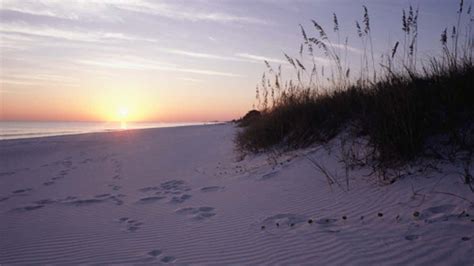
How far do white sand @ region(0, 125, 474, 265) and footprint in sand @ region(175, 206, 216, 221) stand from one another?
0.01m

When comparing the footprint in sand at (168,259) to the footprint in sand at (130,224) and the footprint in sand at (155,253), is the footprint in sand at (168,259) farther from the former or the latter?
the footprint in sand at (130,224)

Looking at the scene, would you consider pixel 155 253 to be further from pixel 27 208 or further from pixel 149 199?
pixel 27 208

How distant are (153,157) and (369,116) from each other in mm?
6442

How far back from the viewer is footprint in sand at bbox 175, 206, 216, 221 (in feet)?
12.9

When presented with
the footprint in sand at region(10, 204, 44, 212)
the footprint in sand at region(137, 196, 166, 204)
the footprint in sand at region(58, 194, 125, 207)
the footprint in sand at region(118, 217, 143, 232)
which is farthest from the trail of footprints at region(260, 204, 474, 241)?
the footprint in sand at region(10, 204, 44, 212)

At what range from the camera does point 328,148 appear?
535cm

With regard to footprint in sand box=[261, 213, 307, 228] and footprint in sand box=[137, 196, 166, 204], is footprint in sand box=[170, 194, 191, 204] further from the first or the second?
footprint in sand box=[261, 213, 307, 228]

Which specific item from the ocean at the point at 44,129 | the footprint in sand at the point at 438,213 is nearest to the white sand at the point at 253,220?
the footprint in sand at the point at 438,213

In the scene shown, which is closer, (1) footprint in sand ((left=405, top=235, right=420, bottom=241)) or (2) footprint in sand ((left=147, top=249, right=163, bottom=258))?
(1) footprint in sand ((left=405, top=235, right=420, bottom=241))

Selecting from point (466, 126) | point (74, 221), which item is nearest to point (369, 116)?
point (466, 126)

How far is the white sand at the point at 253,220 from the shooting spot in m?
2.59

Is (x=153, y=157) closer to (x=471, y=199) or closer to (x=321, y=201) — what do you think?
(x=321, y=201)

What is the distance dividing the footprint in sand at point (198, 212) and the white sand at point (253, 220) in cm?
1

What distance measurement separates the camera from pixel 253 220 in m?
3.59
